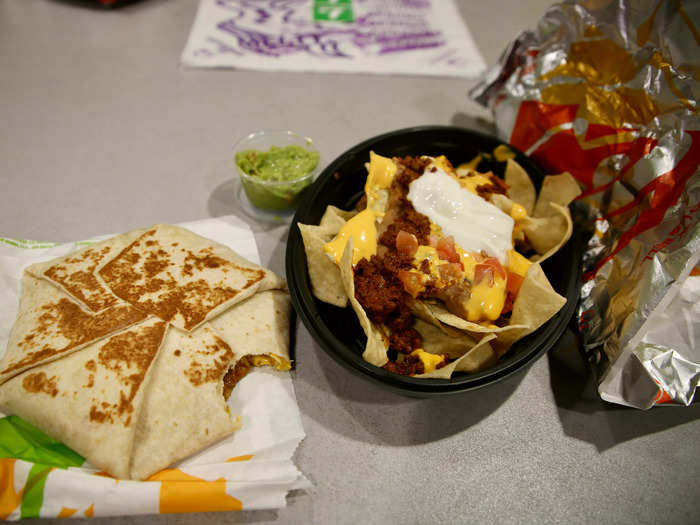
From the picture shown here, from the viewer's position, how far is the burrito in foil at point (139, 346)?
3.31 feet

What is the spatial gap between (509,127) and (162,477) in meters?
1.68

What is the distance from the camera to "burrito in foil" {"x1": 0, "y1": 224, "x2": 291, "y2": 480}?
3.31 feet

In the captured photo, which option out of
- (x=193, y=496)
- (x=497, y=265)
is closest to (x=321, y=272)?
(x=497, y=265)

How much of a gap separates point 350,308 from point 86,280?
746 mm

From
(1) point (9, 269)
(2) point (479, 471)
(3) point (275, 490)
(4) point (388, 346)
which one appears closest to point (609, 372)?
(2) point (479, 471)

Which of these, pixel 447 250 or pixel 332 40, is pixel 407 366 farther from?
pixel 332 40

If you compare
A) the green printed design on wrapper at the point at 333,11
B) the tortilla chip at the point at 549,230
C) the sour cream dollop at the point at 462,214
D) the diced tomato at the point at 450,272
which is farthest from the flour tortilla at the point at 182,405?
the green printed design on wrapper at the point at 333,11

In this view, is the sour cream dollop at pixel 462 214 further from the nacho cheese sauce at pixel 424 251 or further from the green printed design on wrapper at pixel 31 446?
the green printed design on wrapper at pixel 31 446

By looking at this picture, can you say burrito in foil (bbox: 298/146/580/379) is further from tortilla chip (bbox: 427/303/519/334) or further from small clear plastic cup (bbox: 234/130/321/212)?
small clear plastic cup (bbox: 234/130/321/212)

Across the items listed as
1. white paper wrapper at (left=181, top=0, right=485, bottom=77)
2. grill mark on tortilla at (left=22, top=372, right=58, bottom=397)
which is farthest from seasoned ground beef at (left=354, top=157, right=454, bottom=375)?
white paper wrapper at (left=181, top=0, right=485, bottom=77)

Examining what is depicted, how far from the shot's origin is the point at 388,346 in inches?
47.6

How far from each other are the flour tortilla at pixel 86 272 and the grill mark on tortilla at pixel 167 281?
3cm

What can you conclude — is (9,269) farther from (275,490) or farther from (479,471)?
(479,471)

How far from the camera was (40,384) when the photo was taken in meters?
1.05
